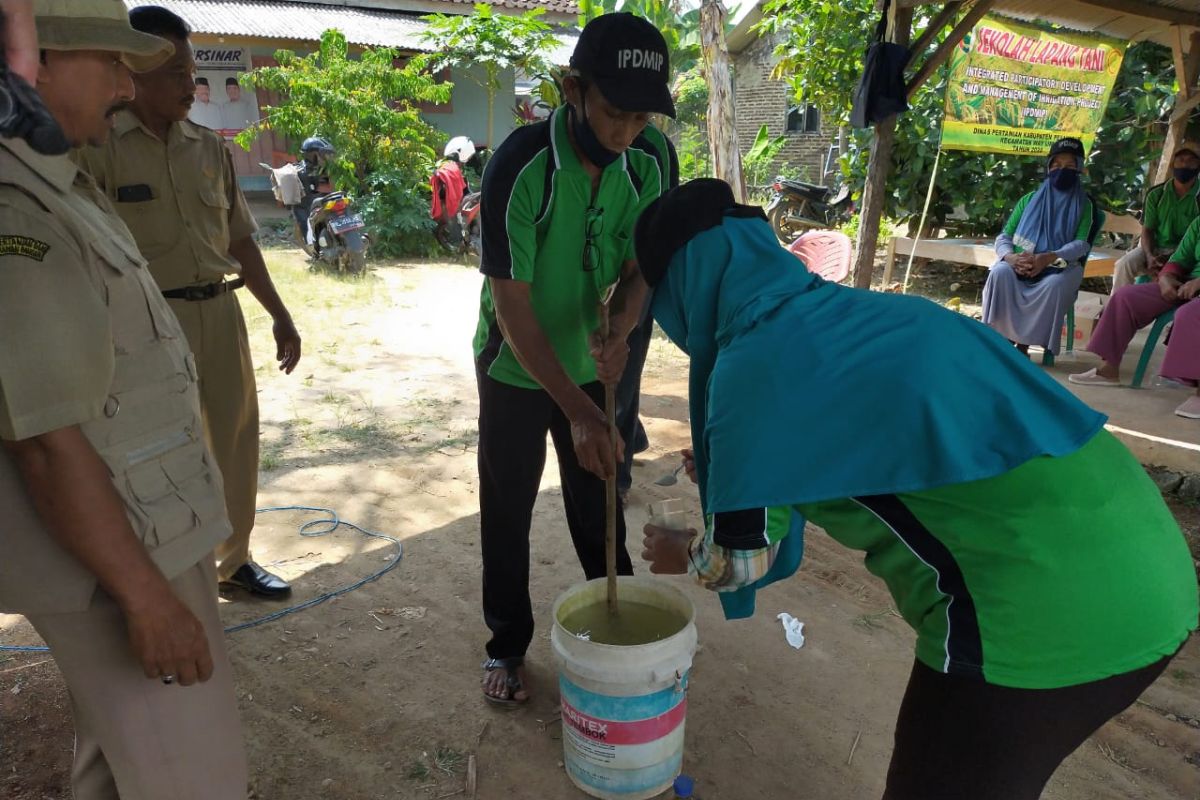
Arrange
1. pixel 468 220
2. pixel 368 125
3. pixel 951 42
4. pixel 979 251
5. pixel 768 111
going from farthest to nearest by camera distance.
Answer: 1. pixel 768 111
2. pixel 468 220
3. pixel 368 125
4. pixel 979 251
5. pixel 951 42

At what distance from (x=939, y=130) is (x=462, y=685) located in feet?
29.5

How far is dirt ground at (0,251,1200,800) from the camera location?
2244mm

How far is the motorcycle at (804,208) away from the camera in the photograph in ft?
40.8

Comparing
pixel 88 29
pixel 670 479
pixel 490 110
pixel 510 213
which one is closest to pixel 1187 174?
pixel 670 479

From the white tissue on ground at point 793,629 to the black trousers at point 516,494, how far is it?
2.57 feet

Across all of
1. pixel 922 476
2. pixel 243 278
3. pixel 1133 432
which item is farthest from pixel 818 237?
pixel 922 476

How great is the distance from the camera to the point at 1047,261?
6.05 meters

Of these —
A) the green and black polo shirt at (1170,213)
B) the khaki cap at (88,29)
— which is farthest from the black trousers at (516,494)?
the green and black polo shirt at (1170,213)

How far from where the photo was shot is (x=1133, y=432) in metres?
4.72

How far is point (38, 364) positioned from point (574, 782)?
167 cm

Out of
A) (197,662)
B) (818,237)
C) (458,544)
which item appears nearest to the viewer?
(197,662)

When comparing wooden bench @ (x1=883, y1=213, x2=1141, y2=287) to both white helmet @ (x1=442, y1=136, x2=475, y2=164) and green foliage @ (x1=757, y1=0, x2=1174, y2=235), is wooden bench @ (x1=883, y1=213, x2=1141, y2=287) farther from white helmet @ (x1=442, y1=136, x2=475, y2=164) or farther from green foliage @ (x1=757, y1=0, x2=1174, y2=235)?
white helmet @ (x1=442, y1=136, x2=475, y2=164)

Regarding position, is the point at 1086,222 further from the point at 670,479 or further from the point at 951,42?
the point at 670,479

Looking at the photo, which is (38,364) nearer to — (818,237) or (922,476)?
(922,476)
